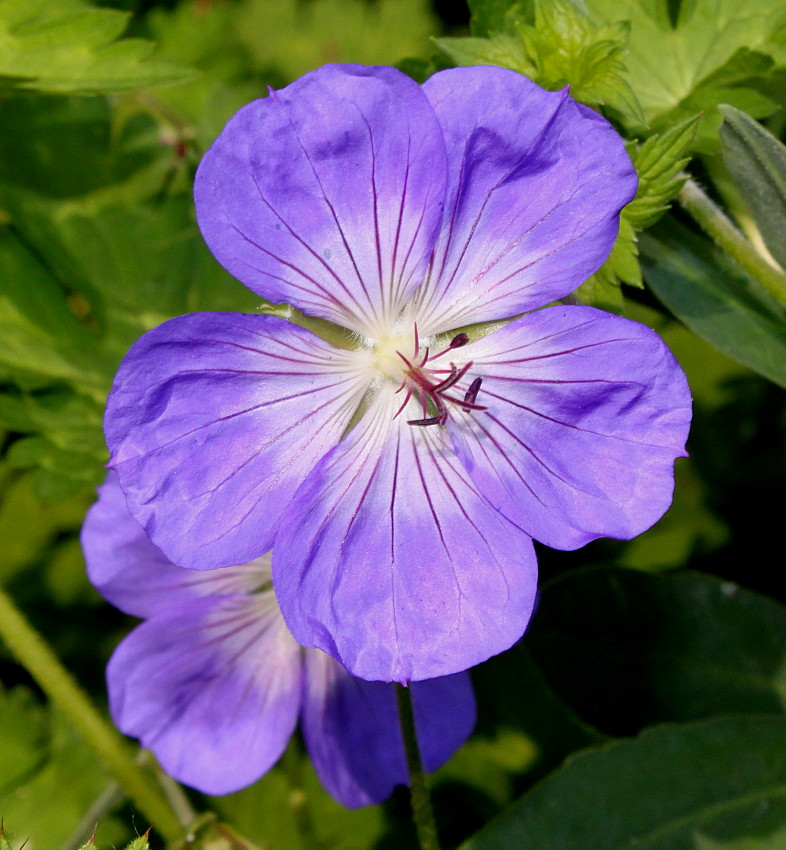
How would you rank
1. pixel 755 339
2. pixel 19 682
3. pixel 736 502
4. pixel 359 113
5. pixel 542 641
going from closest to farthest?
pixel 359 113 < pixel 755 339 < pixel 542 641 < pixel 19 682 < pixel 736 502

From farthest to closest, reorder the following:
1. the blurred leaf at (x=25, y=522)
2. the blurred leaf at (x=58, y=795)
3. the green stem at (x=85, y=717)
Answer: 1. the blurred leaf at (x=25, y=522)
2. the blurred leaf at (x=58, y=795)
3. the green stem at (x=85, y=717)

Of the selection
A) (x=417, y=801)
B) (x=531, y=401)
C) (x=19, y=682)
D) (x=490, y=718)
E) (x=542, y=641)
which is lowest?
(x=19, y=682)

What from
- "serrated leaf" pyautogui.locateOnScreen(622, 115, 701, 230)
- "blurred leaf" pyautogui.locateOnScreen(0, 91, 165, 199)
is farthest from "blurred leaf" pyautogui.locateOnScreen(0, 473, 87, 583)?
"serrated leaf" pyautogui.locateOnScreen(622, 115, 701, 230)

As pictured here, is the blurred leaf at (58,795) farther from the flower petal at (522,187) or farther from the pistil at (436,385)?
the flower petal at (522,187)

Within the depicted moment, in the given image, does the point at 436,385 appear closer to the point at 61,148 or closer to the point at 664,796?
the point at 664,796

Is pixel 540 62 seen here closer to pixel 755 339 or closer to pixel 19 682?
pixel 755 339

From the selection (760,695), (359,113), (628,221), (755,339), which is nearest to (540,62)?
(628,221)

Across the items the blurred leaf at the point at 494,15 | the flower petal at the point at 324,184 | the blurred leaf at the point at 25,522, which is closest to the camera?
the flower petal at the point at 324,184

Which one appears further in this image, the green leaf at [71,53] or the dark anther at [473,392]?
the green leaf at [71,53]

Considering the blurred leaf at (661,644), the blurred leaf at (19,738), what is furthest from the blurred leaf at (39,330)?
the blurred leaf at (661,644)
